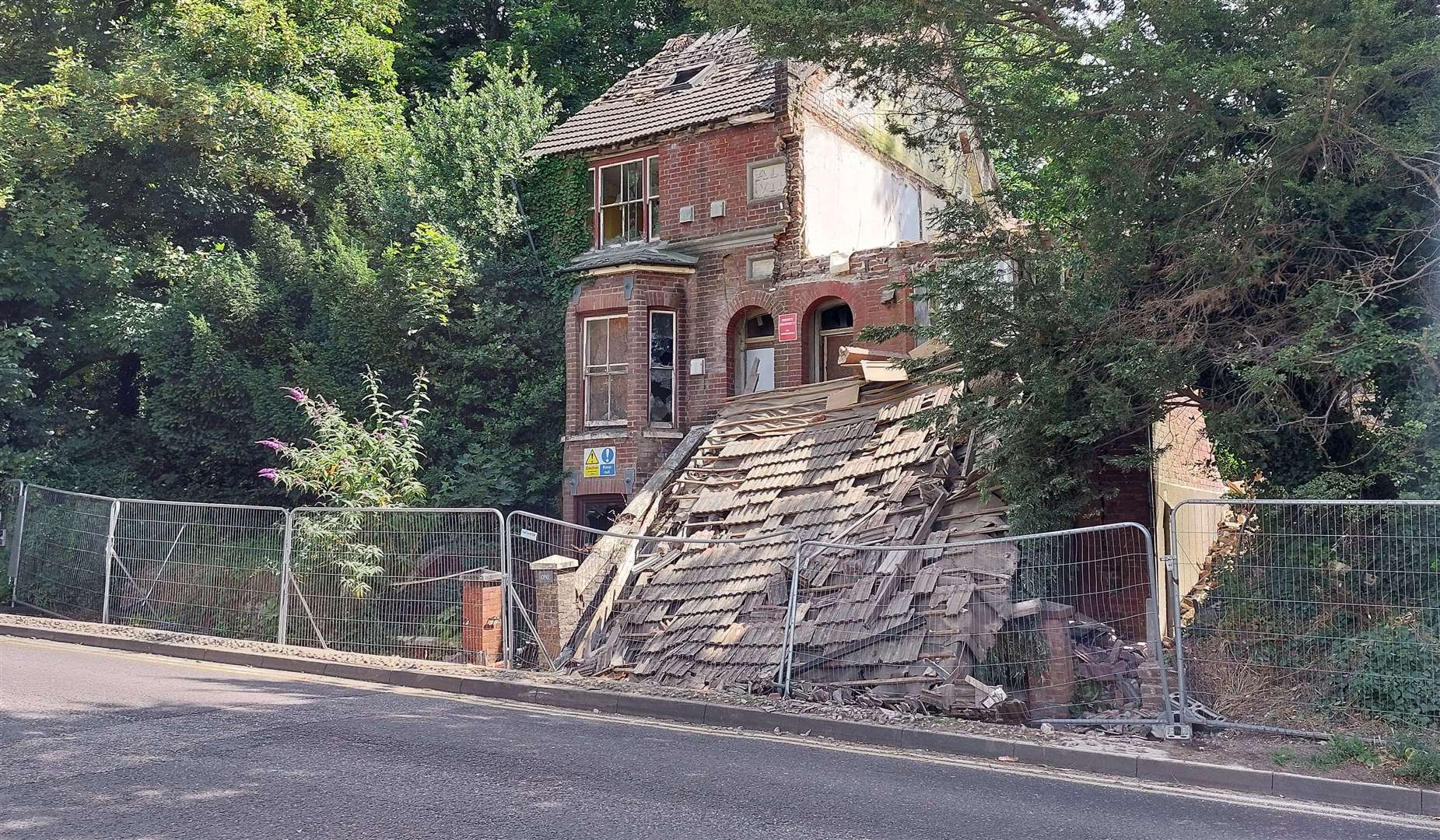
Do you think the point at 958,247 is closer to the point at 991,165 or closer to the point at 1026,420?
the point at 1026,420

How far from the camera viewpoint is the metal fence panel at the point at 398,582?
45.6 feet

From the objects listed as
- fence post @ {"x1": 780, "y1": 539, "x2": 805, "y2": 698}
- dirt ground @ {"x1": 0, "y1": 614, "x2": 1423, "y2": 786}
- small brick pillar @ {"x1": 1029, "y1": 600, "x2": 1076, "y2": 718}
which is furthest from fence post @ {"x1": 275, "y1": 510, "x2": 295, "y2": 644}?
small brick pillar @ {"x1": 1029, "y1": 600, "x2": 1076, "y2": 718}

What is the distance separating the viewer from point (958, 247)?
43.1 feet

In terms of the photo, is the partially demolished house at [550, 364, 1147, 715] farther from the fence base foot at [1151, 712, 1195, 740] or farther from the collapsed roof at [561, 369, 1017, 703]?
the fence base foot at [1151, 712, 1195, 740]

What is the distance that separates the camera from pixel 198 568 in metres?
15.3

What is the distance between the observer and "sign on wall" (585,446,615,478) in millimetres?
21234

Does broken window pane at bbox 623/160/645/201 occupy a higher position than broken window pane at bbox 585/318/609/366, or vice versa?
broken window pane at bbox 623/160/645/201

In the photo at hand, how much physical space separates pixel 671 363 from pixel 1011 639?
39.3 ft

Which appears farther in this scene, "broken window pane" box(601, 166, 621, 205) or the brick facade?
"broken window pane" box(601, 166, 621, 205)

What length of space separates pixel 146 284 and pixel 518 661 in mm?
17396

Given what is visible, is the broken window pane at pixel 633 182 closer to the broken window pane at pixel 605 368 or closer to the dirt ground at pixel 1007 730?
the broken window pane at pixel 605 368

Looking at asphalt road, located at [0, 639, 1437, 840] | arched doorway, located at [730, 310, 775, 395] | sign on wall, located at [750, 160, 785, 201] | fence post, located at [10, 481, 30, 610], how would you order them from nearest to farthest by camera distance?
asphalt road, located at [0, 639, 1437, 840] < fence post, located at [10, 481, 30, 610] < sign on wall, located at [750, 160, 785, 201] < arched doorway, located at [730, 310, 775, 395]

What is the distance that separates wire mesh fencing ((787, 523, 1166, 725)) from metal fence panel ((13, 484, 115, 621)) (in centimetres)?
1039

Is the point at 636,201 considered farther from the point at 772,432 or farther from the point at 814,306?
the point at 772,432
